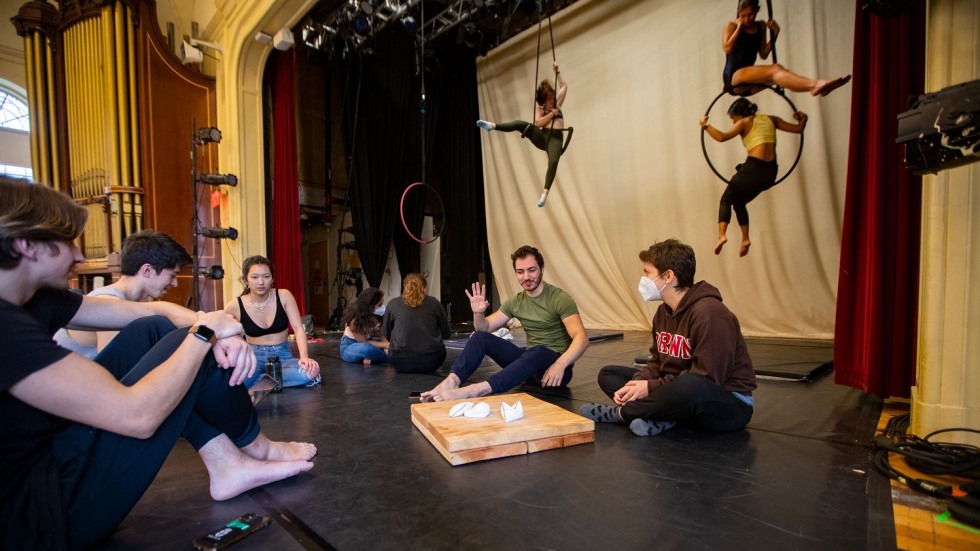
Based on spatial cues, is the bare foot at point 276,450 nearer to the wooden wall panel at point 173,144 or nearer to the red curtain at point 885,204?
the red curtain at point 885,204

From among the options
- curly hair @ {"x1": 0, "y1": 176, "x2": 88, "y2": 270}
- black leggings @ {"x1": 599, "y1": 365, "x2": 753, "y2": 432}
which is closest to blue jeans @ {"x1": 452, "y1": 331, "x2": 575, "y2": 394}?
black leggings @ {"x1": 599, "y1": 365, "x2": 753, "y2": 432}

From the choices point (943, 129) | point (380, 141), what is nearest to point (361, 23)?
point (380, 141)

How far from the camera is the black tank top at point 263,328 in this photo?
10.1 feet

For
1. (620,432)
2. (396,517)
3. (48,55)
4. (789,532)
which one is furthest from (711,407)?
(48,55)

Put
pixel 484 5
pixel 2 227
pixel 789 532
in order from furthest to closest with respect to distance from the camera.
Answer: pixel 484 5, pixel 789 532, pixel 2 227

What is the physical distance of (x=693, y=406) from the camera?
1889 mm

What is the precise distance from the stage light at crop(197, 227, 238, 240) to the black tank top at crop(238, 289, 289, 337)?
3.30 metres

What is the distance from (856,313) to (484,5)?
5.12 meters

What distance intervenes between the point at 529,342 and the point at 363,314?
173 cm

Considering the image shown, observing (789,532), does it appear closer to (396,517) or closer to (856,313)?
(396,517)

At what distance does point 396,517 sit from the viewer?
1345mm

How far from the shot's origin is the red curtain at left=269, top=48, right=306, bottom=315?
22.3 feet

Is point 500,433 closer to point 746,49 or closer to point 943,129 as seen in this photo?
point 943,129

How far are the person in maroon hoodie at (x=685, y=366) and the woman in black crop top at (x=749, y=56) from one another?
2.23 meters
